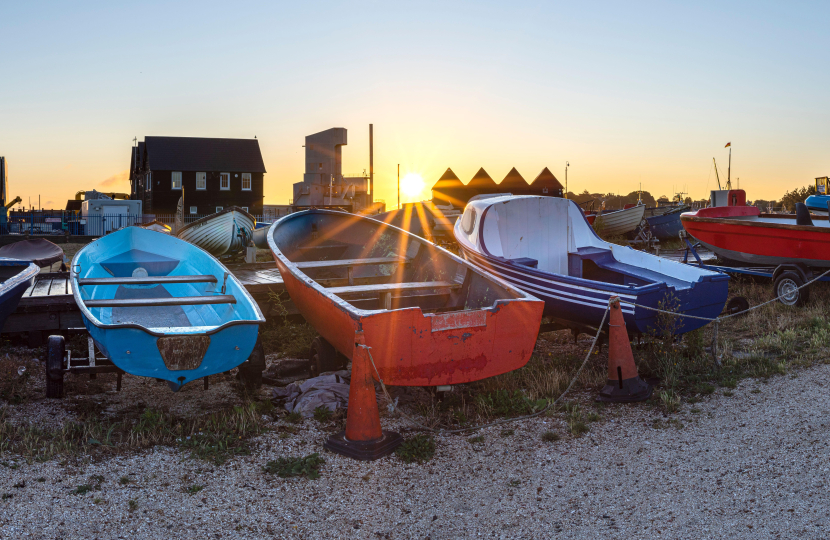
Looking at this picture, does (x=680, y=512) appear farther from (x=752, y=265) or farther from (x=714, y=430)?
(x=752, y=265)

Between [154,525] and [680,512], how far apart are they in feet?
10.5

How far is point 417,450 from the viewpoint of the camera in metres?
4.85

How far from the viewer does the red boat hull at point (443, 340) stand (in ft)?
16.5

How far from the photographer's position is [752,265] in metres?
11.3

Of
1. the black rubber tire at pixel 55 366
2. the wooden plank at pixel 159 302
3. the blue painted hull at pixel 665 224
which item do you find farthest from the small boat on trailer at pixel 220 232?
the blue painted hull at pixel 665 224

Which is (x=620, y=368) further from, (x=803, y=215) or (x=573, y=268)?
(x=803, y=215)

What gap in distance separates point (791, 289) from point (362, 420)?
8141 millimetres

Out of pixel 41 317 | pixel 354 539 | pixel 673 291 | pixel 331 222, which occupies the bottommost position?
pixel 354 539

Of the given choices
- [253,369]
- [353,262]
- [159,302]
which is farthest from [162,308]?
[353,262]

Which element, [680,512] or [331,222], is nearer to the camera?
[680,512]

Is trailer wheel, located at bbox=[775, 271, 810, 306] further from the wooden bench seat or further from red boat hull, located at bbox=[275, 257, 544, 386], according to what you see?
the wooden bench seat

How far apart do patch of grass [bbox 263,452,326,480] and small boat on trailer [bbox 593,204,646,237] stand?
21.5 meters

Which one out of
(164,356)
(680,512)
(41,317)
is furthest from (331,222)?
(680,512)

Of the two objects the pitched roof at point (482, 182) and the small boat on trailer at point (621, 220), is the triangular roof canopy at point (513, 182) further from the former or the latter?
the small boat on trailer at point (621, 220)
